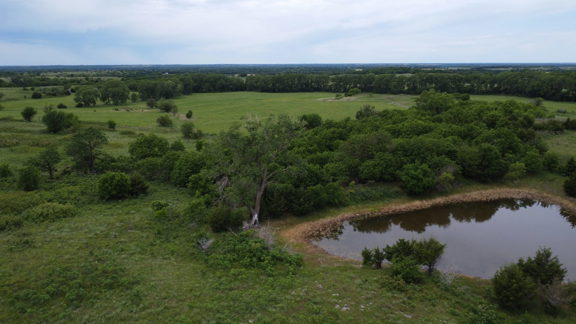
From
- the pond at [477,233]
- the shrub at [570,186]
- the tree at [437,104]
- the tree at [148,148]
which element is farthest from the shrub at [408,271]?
the tree at [437,104]

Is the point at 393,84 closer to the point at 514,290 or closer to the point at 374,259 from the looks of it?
the point at 374,259

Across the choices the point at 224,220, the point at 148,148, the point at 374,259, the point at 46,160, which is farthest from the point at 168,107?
the point at 374,259

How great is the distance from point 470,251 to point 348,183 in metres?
11.9

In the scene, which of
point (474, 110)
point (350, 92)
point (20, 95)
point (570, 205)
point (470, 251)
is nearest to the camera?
point (470, 251)

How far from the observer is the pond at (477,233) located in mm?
20688

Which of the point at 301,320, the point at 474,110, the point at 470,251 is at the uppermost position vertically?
the point at 474,110

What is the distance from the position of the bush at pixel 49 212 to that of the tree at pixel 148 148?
12151mm

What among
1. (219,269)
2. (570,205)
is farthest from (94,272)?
(570,205)

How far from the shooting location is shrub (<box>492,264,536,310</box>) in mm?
14453

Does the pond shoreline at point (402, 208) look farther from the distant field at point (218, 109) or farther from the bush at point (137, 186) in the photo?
the distant field at point (218, 109)

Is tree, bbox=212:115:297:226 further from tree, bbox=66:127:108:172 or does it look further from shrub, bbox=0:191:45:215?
tree, bbox=66:127:108:172

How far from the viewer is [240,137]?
898 inches

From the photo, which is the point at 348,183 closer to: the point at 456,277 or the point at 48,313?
the point at 456,277

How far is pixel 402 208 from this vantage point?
28.0 meters
